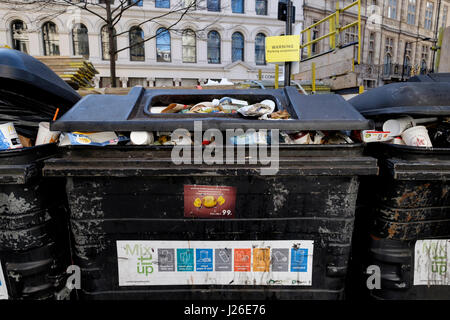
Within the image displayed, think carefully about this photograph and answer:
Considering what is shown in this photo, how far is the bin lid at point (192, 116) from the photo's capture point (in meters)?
1.22

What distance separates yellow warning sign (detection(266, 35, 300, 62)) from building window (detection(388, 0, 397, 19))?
27.2 m

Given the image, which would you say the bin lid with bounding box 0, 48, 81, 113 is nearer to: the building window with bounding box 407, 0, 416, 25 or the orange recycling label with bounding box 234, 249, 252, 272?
the orange recycling label with bounding box 234, 249, 252, 272

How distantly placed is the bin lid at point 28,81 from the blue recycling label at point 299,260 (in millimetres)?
1620

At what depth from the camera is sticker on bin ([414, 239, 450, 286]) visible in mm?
1348

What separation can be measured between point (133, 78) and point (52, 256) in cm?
1651

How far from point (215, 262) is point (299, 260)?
0.44m

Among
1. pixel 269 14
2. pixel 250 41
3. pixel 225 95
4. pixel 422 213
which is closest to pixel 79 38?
pixel 250 41

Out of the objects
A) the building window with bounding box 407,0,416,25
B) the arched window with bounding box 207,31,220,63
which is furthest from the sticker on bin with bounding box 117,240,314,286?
the building window with bounding box 407,0,416,25

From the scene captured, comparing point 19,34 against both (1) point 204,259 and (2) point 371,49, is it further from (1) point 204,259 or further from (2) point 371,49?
(2) point 371,49

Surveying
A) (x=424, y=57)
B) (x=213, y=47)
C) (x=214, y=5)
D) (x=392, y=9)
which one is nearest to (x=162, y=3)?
(x=214, y=5)

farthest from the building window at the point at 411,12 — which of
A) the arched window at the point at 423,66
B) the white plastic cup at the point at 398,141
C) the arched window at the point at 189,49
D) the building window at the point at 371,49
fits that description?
the white plastic cup at the point at 398,141

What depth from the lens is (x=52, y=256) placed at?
1.34 m

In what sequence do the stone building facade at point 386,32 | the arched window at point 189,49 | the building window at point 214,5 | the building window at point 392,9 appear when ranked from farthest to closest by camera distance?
the building window at point 392,9 → the stone building facade at point 386,32 → the building window at point 214,5 → the arched window at point 189,49

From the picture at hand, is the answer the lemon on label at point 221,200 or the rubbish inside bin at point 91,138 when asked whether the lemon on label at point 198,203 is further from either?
the rubbish inside bin at point 91,138
